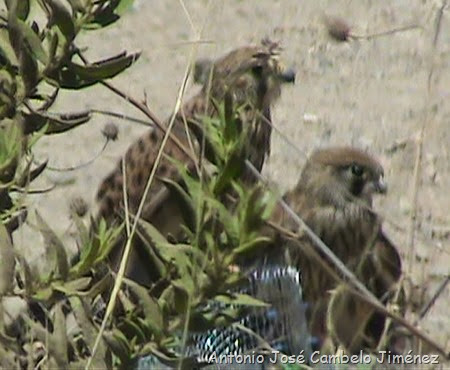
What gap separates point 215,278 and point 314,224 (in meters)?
2.21

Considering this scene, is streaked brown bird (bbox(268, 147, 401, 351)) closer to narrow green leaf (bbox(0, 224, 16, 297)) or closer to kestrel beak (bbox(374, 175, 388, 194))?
kestrel beak (bbox(374, 175, 388, 194))

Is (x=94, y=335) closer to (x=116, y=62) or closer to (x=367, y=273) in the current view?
(x=116, y=62)

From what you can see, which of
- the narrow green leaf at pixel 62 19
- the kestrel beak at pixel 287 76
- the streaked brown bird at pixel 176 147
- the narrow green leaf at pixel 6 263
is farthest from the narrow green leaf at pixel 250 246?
the kestrel beak at pixel 287 76

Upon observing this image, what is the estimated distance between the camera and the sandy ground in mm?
5738

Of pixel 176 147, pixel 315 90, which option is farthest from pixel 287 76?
pixel 176 147

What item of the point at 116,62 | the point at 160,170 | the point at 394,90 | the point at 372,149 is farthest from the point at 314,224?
the point at 116,62

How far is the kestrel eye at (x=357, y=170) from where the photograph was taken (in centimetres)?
521

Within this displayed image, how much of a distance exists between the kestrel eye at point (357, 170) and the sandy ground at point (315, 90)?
9.4 inches

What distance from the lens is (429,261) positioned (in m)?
4.52

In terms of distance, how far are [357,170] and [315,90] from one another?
4.99 feet

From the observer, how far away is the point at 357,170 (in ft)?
17.1

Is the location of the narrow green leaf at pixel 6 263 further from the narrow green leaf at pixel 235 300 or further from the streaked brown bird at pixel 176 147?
the streaked brown bird at pixel 176 147

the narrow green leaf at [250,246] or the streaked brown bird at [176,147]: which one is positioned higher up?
the narrow green leaf at [250,246]

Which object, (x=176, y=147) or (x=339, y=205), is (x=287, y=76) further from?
(x=176, y=147)
